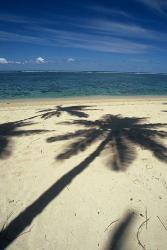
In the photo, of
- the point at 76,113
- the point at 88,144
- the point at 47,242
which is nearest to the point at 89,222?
the point at 47,242

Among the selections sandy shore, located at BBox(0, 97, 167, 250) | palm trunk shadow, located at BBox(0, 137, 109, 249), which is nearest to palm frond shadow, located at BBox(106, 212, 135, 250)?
sandy shore, located at BBox(0, 97, 167, 250)

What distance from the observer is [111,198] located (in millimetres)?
5707

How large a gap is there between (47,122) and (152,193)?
25.2 feet

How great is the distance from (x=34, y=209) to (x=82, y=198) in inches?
45.9

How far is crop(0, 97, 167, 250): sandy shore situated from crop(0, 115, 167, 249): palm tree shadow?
3 centimetres

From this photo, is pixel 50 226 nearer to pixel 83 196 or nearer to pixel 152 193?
pixel 83 196

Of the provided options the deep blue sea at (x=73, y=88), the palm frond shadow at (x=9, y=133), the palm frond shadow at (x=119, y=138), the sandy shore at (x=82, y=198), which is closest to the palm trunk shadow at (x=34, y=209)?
the sandy shore at (x=82, y=198)

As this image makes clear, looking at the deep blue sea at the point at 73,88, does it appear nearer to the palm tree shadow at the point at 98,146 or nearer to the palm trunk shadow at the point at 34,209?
the palm tree shadow at the point at 98,146

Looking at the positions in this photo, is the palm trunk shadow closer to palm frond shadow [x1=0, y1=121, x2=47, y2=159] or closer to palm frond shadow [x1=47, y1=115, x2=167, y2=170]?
palm frond shadow [x1=47, y1=115, x2=167, y2=170]

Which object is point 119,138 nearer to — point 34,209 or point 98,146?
point 98,146

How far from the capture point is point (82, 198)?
5.75 meters

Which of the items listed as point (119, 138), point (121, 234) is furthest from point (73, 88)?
point (121, 234)

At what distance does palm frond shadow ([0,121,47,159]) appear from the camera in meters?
8.74

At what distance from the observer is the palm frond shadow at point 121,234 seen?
4.29m
